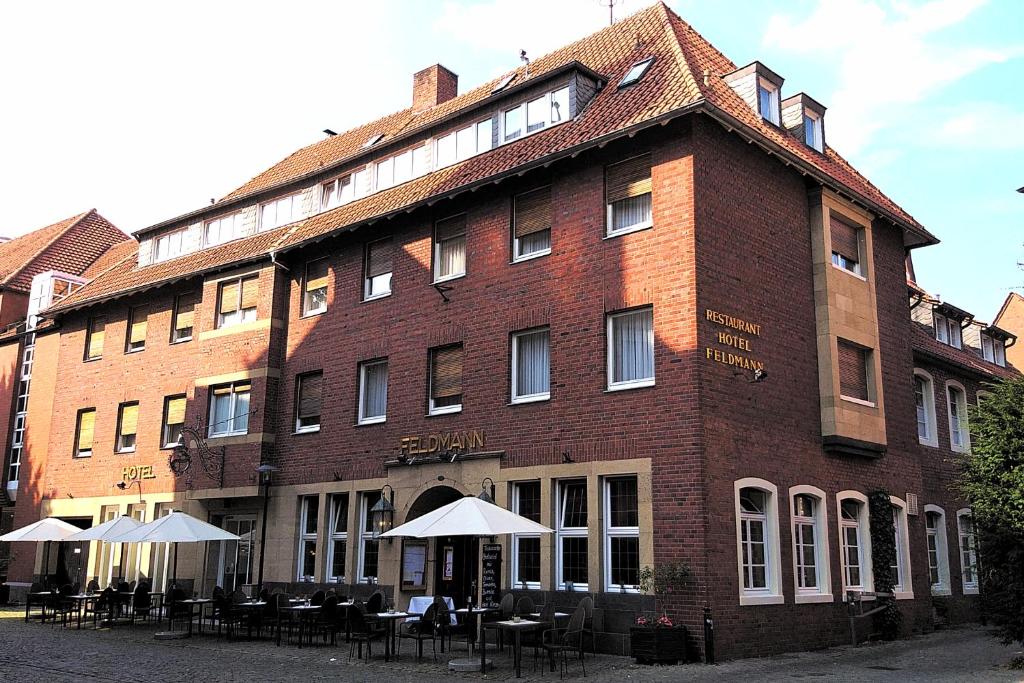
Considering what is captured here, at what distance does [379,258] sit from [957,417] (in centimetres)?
1560

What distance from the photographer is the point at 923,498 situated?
2145 cm

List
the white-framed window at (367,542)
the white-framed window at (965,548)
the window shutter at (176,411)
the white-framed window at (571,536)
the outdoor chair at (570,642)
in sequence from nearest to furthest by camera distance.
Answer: the outdoor chair at (570,642)
the white-framed window at (571,536)
the white-framed window at (367,542)
the white-framed window at (965,548)
the window shutter at (176,411)

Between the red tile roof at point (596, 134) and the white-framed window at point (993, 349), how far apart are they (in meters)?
8.74

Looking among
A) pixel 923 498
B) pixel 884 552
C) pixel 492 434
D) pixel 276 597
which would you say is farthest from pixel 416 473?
pixel 923 498

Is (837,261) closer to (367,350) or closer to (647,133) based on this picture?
(647,133)

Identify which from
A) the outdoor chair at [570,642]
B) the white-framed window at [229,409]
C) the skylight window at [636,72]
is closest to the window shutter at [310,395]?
the white-framed window at [229,409]

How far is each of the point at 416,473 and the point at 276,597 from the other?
3523 millimetres

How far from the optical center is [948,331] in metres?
27.4

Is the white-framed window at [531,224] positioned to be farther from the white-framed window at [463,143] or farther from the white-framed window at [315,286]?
the white-framed window at [315,286]

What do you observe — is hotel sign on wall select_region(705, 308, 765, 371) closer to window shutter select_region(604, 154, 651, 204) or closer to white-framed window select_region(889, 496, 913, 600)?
window shutter select_region(604, 154, 651, 204)

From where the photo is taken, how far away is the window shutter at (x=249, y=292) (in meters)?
24.1

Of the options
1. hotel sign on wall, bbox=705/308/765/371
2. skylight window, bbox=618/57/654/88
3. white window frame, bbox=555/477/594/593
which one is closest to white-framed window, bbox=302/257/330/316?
skylight window, bbox=618/57/654/88

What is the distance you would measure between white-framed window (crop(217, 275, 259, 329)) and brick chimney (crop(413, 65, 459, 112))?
6946mm

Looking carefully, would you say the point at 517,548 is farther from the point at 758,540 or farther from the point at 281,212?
the point at 281,212
